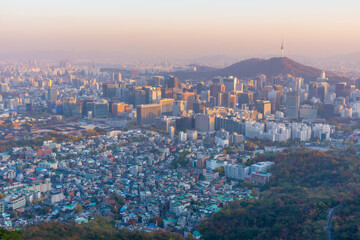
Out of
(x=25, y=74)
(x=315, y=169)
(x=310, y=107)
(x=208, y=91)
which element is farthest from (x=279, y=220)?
(x=25, y=74)

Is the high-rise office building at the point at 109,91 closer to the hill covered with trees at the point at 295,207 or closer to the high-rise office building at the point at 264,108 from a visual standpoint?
the high-rise office building at the point at 264,108

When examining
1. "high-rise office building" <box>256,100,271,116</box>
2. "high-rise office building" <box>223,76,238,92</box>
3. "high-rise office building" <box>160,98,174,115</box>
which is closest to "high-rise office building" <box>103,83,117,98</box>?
"high-rise office building" <box>160,98,174,115</box>

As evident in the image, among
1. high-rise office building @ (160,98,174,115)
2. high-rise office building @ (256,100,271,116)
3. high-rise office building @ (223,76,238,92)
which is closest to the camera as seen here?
high-rise office building @ (256,100,271,116)

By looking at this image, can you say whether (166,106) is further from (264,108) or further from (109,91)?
(109,91)

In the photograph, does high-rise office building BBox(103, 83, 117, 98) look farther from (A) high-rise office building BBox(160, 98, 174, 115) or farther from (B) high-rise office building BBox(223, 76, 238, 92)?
(B) high-rise office building BBox(223, 76, 238, 92)

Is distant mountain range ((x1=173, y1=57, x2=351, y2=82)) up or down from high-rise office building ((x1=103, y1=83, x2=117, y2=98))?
up

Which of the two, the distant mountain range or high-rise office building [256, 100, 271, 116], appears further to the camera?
the distant mountain range

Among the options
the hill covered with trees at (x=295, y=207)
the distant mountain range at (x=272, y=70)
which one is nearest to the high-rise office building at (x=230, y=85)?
the distant mountain range at (x=272, y=70)

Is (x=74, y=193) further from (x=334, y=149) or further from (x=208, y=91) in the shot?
(x=208, y=91)

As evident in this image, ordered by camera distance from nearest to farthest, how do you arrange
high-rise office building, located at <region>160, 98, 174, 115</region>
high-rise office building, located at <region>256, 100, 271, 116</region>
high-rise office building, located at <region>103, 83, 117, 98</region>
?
high-rise office building, located at <region>256, 100, 271, 116</region> < high-rise office building, located at <region>160, 98, 174, 115</region> < high-rise office building, located at <region>103, 83, 117, 98</region>

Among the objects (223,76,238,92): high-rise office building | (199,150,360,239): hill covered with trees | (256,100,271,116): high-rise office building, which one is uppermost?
(223,76,238,92): high-rise office building

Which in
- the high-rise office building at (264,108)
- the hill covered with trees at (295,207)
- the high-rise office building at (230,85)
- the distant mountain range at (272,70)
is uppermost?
the distant mountain range at (272,70)

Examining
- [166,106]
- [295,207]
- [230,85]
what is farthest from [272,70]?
[295,207]
